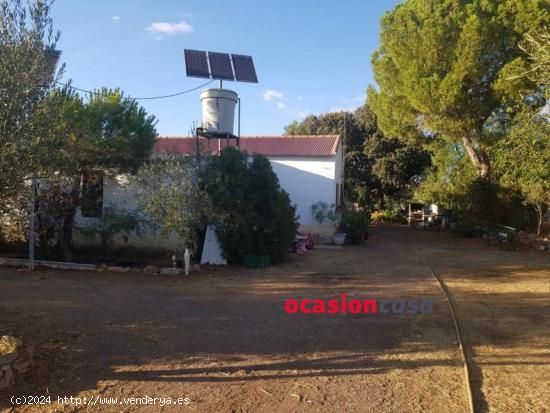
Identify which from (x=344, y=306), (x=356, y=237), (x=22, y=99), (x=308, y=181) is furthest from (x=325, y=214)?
(x=22, y=99)

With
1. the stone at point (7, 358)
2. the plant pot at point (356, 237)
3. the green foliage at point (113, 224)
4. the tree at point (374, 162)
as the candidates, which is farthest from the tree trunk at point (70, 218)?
the tree at point (374, 162)

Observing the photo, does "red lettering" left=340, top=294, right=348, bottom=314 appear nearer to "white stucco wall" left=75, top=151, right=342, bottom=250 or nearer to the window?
the window

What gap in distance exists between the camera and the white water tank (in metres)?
12.6

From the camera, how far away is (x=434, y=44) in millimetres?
17969

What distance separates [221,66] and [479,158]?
46.5 feet

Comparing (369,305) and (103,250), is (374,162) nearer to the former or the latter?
(103,250)

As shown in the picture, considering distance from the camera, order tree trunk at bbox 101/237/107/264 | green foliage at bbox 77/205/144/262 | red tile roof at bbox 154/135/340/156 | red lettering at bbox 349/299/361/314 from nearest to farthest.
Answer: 1. red lettering at bbox 349/299/361/314
2. green foliage at bbox 77/205/144/262
3. tree trunk at bbox 101/237/107/264
4. red tile roof at bbox 154/135/340/156

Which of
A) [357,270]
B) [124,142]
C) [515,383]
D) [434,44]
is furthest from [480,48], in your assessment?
[515,383]

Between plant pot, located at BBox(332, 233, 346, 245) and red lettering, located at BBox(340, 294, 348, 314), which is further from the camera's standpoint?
plant pot, located at BBox(332, 233, 346, 245)

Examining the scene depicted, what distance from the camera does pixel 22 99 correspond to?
502 centimetres

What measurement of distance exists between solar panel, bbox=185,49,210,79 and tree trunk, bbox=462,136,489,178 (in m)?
13.2

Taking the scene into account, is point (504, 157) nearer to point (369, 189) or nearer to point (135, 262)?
point (135, 262)

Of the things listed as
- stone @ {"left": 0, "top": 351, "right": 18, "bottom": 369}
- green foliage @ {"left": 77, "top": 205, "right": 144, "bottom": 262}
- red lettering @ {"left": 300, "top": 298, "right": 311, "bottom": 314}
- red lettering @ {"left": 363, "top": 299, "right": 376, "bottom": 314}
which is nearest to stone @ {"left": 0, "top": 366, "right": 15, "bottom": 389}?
stone @ {"left": 0, "top": 351, "right": 18, "bottom": 369}

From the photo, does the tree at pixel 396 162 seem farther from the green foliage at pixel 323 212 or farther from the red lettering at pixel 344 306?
the red lettering at pixel 344 306
